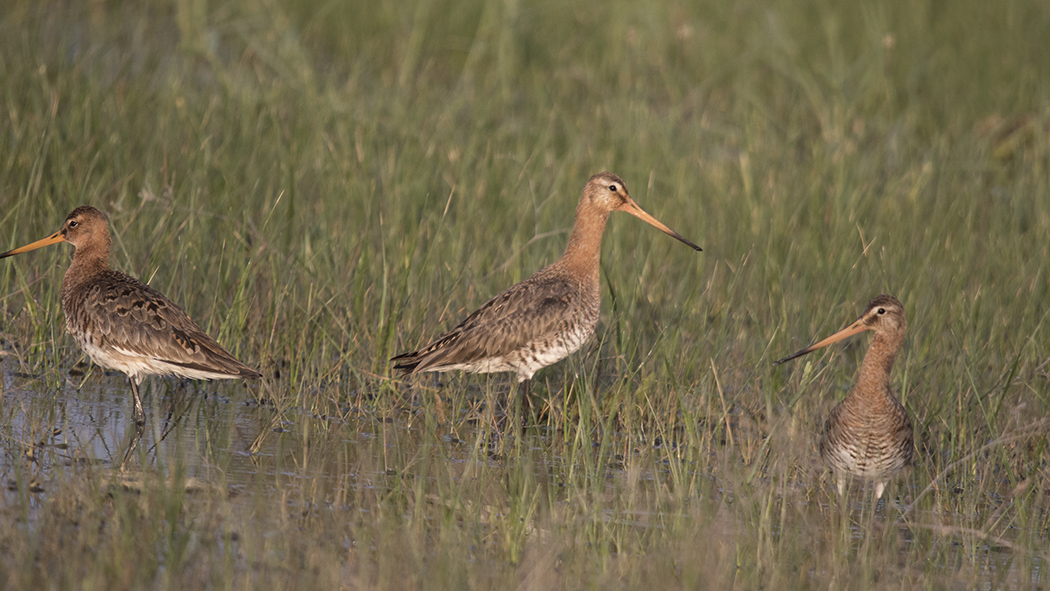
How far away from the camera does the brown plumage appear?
547 cm

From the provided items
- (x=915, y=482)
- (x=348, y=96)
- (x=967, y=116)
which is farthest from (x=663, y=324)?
(x=967, y=116)

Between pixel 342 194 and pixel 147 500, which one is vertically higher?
pixel 342 194

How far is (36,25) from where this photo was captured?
9.52m

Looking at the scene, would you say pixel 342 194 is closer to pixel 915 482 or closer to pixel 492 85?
pixel 492 85

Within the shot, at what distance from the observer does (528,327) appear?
6035 mm

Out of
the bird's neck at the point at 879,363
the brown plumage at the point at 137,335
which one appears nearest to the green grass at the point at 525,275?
the brown plumage at the point at 137,335

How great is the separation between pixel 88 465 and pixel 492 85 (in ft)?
23.4

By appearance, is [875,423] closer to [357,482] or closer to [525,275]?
[357,482]

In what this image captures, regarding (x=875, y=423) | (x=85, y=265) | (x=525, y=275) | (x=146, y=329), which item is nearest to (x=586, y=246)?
(x=525, y=275)

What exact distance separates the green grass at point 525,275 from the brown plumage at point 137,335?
0.27 m

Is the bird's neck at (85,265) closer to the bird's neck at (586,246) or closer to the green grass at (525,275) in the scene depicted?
the green grass at (525,275)

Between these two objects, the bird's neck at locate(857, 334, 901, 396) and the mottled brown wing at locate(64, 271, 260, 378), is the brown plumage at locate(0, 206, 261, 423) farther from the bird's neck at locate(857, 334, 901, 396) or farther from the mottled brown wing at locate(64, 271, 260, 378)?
the bird's neck at locate(857, 334, 901, 396)

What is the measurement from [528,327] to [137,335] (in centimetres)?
191

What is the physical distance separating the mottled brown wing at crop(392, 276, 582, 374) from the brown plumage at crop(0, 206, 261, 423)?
0.93 meters
